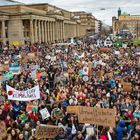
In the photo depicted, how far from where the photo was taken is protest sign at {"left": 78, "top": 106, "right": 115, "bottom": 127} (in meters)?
10.9

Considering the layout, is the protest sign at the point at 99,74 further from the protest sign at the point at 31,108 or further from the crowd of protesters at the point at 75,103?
the protest sign at the point at 31,108

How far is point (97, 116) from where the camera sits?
36.2 ft

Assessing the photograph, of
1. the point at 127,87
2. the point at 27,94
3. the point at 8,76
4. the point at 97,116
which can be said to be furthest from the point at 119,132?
the point at 8,76

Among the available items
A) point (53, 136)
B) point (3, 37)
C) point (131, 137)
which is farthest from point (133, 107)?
point (3, 37)

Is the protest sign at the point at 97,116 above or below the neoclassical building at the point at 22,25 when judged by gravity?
below

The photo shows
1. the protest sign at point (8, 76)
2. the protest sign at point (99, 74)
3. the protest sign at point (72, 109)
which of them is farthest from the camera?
the protest sign at point (99, 74)

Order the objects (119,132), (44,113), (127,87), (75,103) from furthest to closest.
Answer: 1. (127,87)
2. (75,103)
3. (44,113)
4. (119,132)

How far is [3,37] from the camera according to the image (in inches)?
2813

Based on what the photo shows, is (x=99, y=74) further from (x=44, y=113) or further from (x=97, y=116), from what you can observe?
(x=97, y=116)

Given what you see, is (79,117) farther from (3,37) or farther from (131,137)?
(3,37)

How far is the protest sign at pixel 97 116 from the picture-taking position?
1090cm

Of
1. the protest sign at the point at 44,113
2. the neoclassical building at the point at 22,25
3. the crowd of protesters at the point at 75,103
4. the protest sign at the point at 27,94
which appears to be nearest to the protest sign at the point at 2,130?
the crowd of protesters at the point at 75,103

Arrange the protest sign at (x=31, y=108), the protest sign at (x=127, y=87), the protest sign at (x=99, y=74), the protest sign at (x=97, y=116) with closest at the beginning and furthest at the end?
the protest sign at (x=97, y=116) < the protest sign at (x=31, y=108) < the protest sign at (x=127, y=87) < the protest sign at (x=99, y=74)

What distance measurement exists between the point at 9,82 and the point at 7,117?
7055mm
